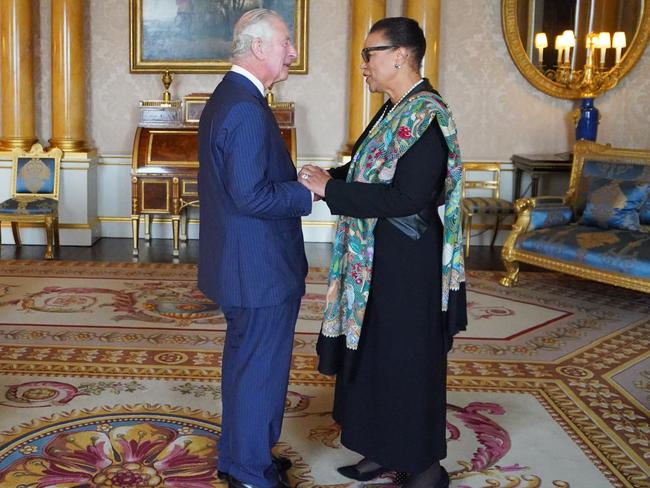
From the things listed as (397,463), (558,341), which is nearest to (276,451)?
(397,463)

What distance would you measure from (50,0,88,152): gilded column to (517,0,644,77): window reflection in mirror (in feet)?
13.6

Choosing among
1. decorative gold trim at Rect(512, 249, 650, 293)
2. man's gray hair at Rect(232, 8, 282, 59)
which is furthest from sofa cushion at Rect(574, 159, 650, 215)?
man's gray hair at Rect(232, 8, 282, 59)

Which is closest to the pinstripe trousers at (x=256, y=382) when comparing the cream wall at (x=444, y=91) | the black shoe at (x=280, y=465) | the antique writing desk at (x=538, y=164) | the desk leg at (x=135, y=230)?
the black shoe at (x=280, y=465)

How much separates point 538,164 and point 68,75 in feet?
14.4

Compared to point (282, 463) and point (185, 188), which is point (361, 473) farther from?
point (185, 188)

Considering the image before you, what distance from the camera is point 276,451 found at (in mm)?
3449

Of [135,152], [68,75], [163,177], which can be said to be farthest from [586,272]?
[68,75]

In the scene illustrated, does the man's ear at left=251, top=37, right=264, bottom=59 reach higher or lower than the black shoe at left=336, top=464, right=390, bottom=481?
higher

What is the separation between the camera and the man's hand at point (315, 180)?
2.84 m

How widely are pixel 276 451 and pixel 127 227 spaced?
5.58m

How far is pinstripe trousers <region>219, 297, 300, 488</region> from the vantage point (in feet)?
9.43

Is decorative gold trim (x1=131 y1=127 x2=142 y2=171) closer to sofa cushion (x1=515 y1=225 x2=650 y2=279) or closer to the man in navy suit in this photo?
sofa cushion (x1=515 y1=225 x2=650 y2=279)

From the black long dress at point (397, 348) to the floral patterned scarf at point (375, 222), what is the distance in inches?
1.1

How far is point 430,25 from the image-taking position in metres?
8.05
